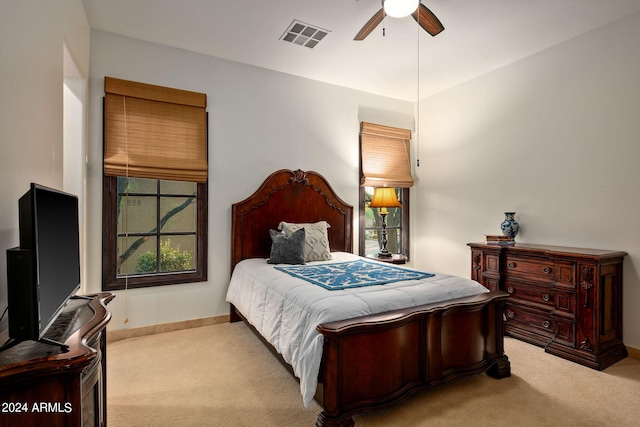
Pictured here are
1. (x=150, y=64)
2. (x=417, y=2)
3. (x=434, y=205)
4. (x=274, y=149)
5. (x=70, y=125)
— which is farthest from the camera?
(x=434, y=205)

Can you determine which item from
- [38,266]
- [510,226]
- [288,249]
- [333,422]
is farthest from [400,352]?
[510,226]

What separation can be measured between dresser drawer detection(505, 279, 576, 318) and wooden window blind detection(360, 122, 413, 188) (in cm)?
197

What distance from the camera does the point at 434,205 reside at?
4.78 meters

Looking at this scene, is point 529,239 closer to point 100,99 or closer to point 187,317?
point 187,317

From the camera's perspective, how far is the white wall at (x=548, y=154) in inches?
115

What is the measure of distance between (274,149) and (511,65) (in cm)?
279

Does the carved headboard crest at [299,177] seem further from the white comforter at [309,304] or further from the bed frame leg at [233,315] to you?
the bed frame leg at [233,315]

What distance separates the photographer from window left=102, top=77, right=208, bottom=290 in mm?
3158

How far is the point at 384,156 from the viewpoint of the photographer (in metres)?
4.73

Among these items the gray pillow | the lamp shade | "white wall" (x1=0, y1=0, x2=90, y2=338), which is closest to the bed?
the gray pillow

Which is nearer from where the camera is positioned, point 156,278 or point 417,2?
point 417,2

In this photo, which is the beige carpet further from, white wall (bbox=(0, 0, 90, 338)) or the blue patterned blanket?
white wall (bbox=(0, 0, 90, 338))

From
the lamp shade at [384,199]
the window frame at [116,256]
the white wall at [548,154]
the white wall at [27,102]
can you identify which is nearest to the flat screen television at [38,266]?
the white wall at [27,102]

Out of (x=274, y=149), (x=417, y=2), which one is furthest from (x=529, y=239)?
(x=274, y=149)
